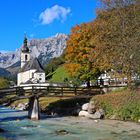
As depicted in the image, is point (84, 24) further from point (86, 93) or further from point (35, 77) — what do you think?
point (35, 77)

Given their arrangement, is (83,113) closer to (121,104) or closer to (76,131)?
(121,104)

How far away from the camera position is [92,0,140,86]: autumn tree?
166 feet

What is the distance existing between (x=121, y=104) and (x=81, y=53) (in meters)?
22.5

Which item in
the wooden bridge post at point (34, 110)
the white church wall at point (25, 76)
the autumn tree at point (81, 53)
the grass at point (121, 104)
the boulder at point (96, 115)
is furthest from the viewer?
the white church wall at point (25, 76)

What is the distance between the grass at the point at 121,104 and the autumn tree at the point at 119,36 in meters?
3.55

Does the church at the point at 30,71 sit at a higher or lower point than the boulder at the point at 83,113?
higher

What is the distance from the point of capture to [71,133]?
122 ft

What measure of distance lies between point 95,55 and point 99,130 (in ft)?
67.4

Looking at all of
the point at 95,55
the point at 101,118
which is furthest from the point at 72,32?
the point at 101,118

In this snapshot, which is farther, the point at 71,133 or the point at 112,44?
the point at 112,44

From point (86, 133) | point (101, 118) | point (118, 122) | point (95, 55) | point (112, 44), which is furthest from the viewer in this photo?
point (95, 55)

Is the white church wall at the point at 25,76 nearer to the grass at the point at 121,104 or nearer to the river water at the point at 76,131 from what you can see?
the grass at the point at 121,104

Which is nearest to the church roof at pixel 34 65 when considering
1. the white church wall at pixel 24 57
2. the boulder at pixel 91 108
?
the white church wall at pixel 24 57

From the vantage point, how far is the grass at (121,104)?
47037mm
